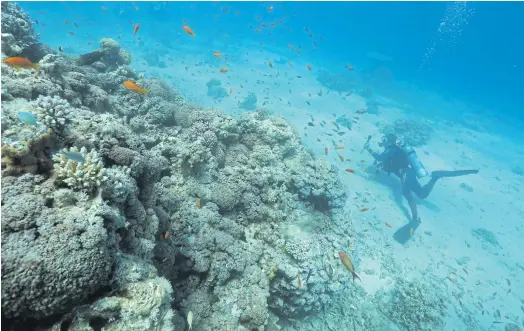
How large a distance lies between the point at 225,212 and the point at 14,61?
4640 millimetres

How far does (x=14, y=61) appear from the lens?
4203 millimetres

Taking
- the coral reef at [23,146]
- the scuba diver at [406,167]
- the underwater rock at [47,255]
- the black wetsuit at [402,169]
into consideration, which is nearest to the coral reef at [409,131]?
the scuba diver at [406,167]

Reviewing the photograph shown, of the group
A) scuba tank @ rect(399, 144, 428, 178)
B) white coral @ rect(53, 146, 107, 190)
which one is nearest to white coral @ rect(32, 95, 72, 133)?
white coral @ rect(53, 146, 107, 190)

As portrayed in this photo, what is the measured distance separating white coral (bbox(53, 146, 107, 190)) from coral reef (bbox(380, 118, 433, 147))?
21.8 metres

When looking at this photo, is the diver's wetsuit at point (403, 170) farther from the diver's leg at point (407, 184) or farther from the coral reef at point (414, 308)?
the coral reef at point (414, 308)

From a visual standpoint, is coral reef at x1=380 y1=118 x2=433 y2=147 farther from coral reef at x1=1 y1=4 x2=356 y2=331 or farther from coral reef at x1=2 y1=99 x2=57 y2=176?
coral reef at x1=2 y1=99 x2=57 y2=176

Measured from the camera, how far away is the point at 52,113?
11.1ft

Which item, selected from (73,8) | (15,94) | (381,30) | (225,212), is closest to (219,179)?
(225,212)

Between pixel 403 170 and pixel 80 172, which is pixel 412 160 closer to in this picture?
pixel 403 170

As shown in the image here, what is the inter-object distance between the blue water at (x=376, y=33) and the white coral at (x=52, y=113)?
19888mm

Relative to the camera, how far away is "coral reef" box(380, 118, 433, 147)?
21.8 metres

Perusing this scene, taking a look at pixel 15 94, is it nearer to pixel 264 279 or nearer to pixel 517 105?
pixel 264 279

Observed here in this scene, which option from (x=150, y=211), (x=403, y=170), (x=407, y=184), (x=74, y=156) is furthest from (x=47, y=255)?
(x=403, y=170)

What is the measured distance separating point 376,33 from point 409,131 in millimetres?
85235
